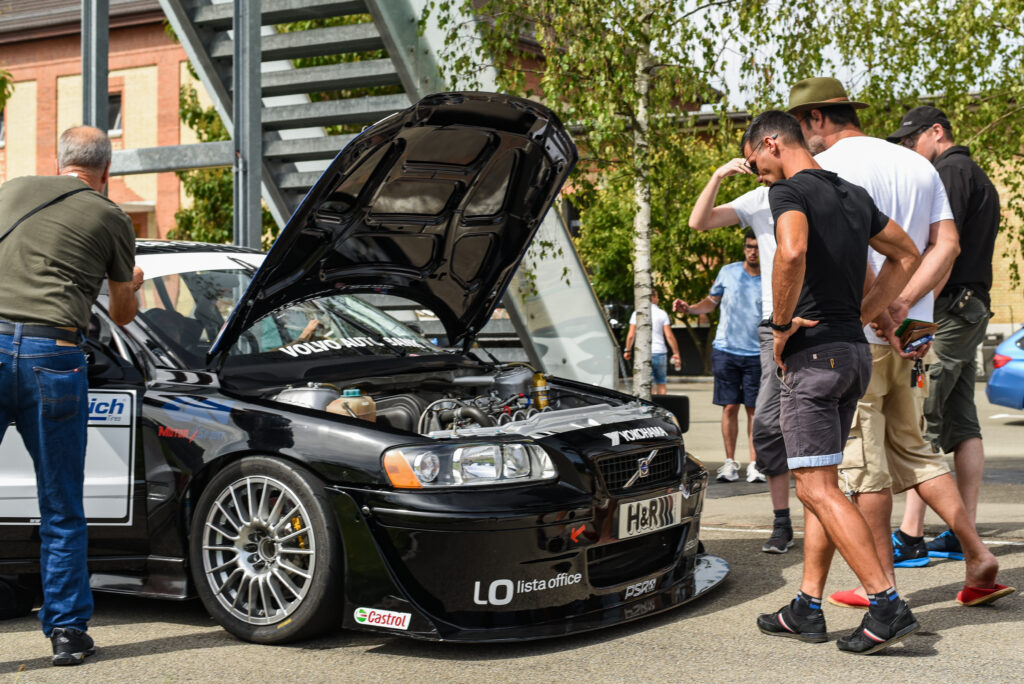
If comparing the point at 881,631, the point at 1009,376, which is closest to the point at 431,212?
the point at 881,631

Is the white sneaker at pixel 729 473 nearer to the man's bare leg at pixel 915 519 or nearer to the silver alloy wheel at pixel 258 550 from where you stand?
the man's bare leg at pixel 915 519

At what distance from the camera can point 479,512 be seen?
422 centimetres

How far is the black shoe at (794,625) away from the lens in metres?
4.42

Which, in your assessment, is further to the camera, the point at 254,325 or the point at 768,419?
the point at 768,419

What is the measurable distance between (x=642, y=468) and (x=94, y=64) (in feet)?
19.5

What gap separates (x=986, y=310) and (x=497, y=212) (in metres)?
2.46

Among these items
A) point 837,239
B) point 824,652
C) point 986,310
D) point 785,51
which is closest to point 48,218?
point 837,239

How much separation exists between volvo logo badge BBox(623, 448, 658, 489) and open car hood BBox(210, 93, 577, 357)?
1.49 meters

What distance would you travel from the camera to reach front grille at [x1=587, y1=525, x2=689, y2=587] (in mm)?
4547

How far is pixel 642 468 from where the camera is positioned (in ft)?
15.7

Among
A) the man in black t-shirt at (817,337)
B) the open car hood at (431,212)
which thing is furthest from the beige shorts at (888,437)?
the open car hood at (431,212)

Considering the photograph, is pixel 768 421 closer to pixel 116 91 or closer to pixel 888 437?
pixel 888 437

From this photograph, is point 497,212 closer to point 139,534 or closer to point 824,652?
point 139,534

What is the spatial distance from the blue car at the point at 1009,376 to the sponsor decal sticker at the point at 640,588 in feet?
33.5
